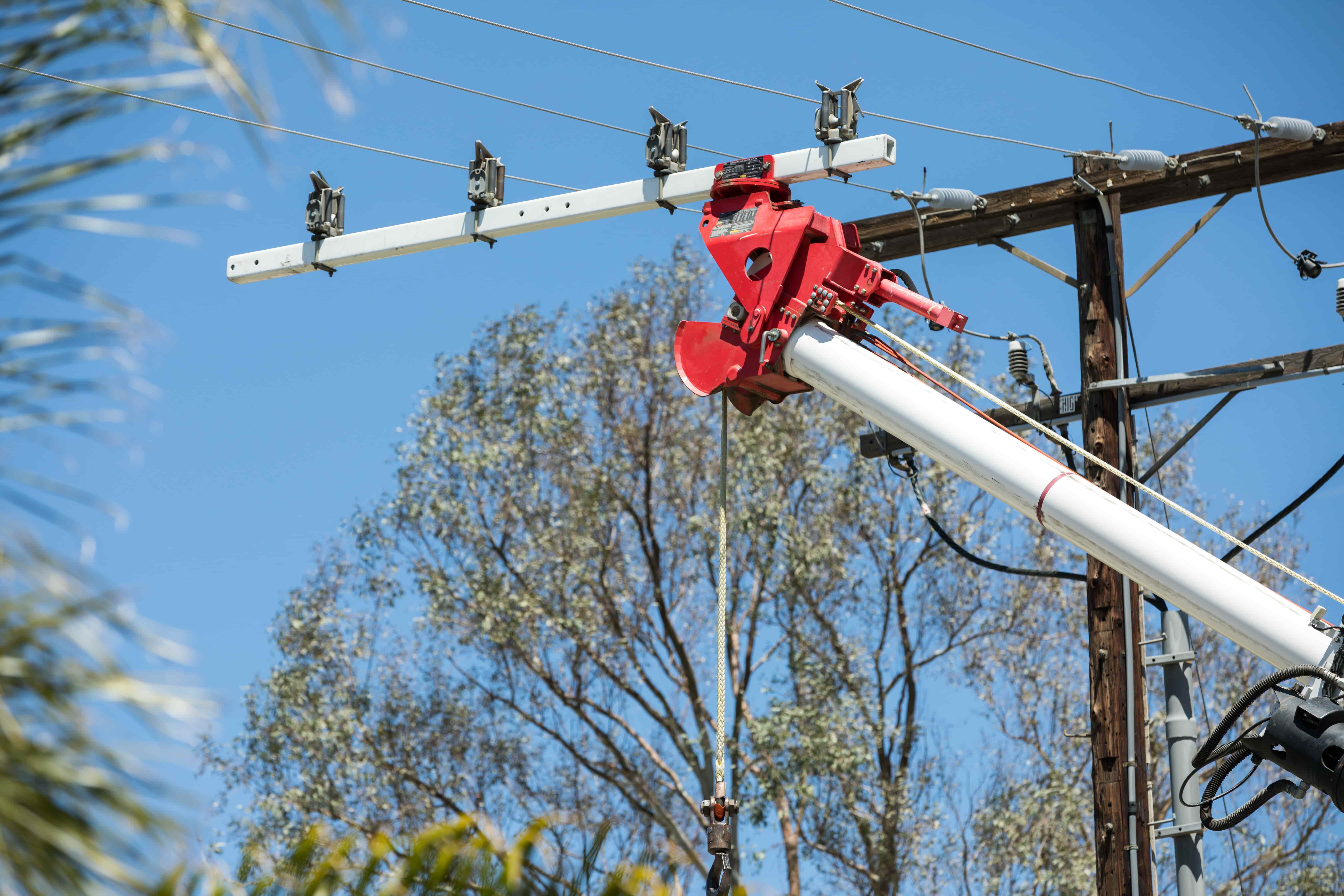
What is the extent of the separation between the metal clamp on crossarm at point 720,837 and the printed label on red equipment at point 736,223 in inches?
113

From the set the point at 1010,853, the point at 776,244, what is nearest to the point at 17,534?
the point at 776,244

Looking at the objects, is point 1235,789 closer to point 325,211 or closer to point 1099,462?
point 1099,462

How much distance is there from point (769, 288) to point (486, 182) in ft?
9.85

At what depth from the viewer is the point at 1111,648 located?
29.3 ft

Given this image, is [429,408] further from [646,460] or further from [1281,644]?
[1281,644]

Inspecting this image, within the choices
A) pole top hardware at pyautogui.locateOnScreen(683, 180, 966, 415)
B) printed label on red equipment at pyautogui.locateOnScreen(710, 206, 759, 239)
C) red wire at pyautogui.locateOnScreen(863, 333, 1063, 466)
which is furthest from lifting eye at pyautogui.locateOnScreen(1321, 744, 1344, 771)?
printed label on red equipment at pyautogui.locateOnScreen(710, 206, 759, 239)

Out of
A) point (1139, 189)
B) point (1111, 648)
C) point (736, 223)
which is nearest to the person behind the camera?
point (736, 223)

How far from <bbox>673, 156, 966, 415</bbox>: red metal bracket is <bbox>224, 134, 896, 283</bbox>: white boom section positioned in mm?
565

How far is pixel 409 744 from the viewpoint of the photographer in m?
19.8

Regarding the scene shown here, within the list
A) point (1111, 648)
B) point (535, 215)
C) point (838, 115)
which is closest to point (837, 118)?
point (838, 115)

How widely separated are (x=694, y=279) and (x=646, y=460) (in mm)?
2892

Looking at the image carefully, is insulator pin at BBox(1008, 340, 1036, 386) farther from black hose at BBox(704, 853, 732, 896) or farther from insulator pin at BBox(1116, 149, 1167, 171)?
black hose at BBox(704, 853, 732, 896)

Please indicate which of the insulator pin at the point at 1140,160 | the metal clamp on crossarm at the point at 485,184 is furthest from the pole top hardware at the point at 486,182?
the insulator pin at the point at 1140,160

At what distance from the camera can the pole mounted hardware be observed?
32.2ft
